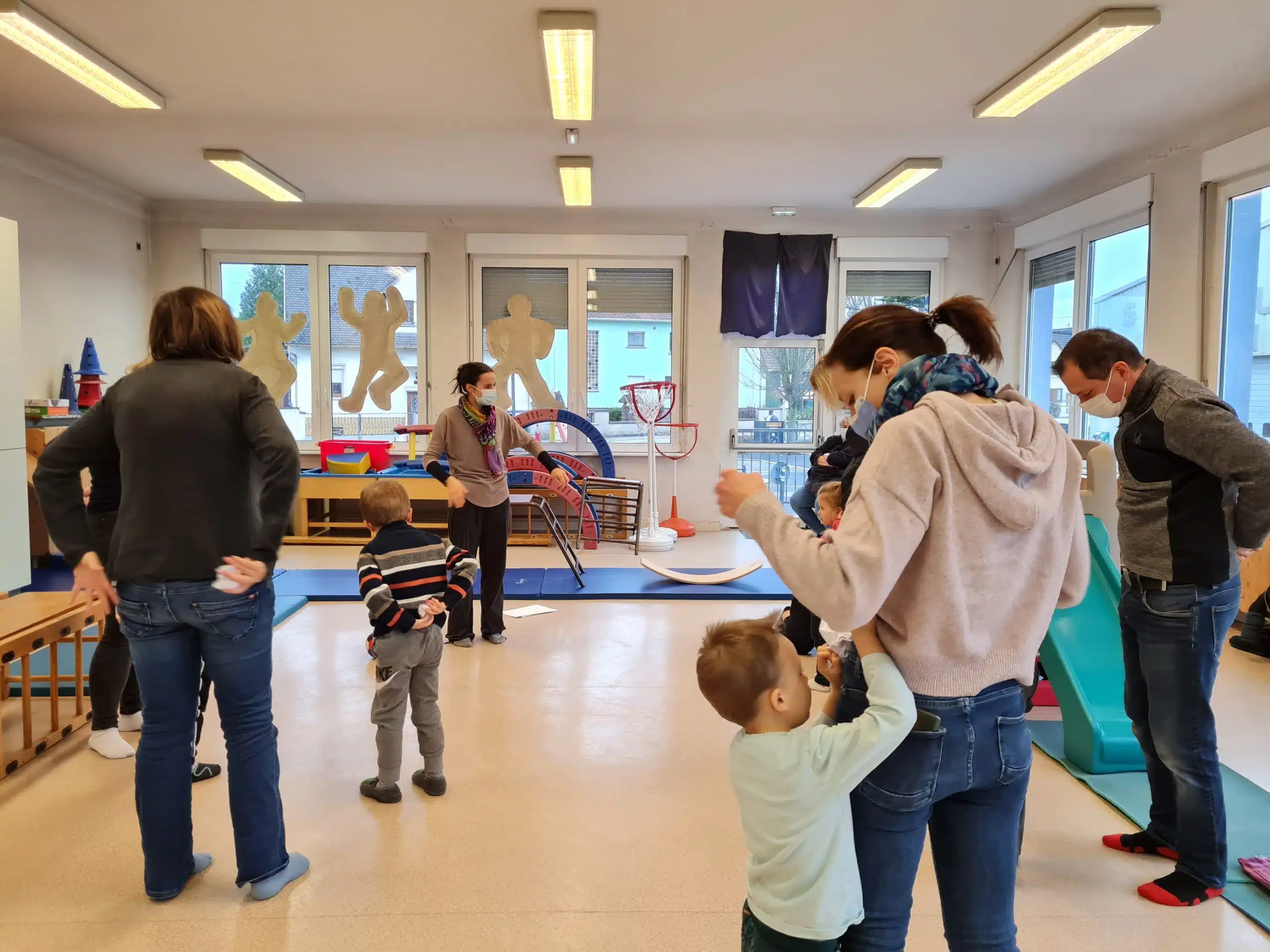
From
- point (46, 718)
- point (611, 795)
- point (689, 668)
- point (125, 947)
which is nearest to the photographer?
point (125, 947)

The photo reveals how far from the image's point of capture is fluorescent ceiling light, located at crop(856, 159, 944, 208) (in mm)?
6684

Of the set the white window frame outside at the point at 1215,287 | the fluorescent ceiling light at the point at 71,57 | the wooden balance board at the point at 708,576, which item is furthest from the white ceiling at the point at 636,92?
the wooden balance board at the point at 708,576

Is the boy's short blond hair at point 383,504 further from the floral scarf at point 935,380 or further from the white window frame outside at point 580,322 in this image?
the white window frame outside at point 580,322

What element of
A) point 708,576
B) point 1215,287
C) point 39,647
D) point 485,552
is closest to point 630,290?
point 708,576

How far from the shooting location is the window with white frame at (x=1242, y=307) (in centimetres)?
551

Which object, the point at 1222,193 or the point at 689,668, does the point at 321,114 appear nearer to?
the point at 689,668

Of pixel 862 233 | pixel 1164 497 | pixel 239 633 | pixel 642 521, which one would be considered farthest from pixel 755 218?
pixel 239 633

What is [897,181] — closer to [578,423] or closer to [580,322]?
Answer: [580,322]

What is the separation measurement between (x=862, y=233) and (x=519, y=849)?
766cm

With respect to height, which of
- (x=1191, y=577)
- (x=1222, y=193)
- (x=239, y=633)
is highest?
(x=1222, y=193)

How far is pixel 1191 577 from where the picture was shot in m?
2.26

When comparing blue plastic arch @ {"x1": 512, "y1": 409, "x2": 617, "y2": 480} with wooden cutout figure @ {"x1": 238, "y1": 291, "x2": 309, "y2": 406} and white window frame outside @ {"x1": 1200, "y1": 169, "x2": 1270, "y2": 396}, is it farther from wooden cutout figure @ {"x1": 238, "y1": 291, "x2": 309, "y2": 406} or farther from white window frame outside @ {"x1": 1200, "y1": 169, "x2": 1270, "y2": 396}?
→ white window frame outside @ {"x1": 1200, "y1": 169, "x2": 1270, "y2": 396}

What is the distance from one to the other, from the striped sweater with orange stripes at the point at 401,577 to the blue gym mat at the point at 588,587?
121 inches

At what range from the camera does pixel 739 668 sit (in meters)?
1.40
